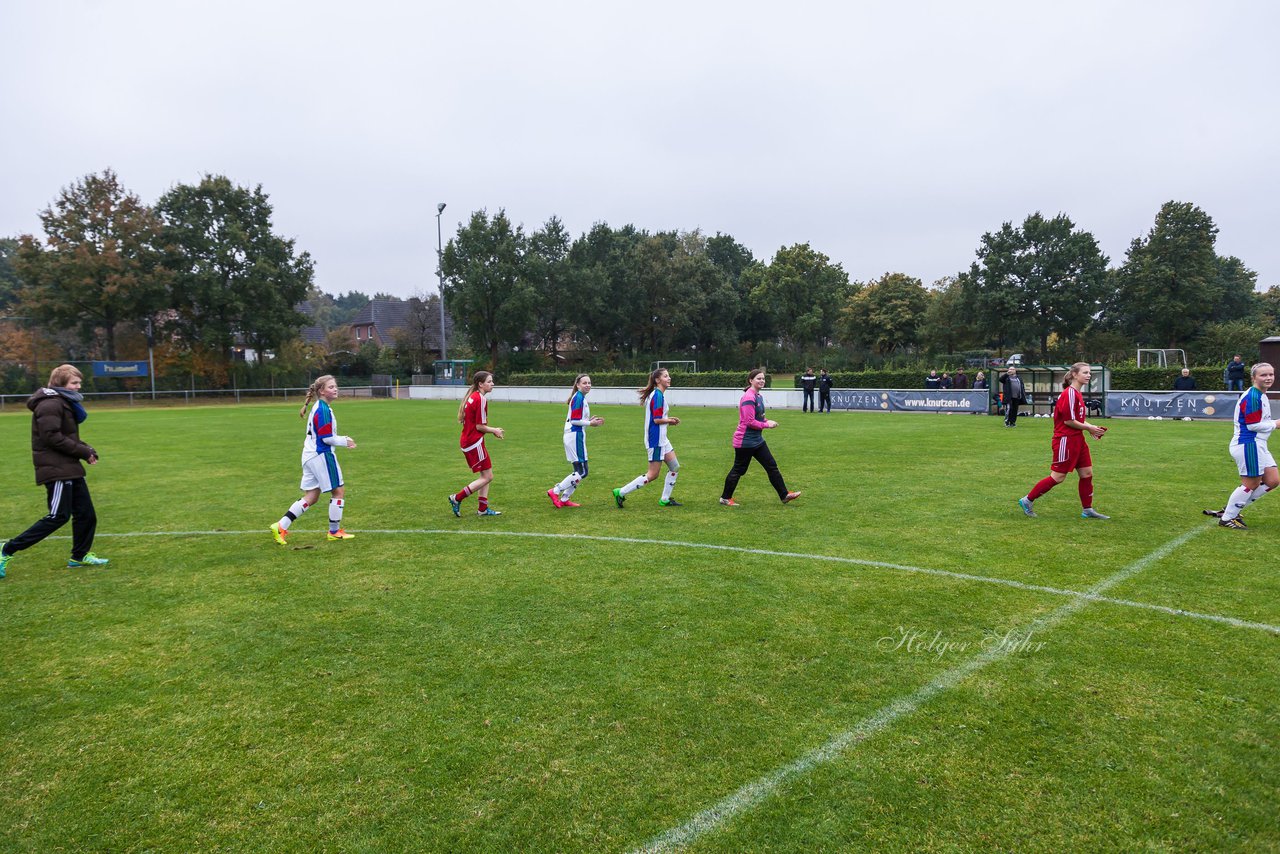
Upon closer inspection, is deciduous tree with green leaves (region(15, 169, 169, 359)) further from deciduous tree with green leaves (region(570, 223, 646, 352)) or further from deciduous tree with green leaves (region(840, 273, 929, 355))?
deciduous tree with green leaves (region(840, 273, 929, 355))

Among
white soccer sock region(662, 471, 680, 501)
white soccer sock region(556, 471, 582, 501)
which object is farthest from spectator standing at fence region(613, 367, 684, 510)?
white soccer sock region(556, 471, 582, 501)

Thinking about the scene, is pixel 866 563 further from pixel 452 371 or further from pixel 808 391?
pixel 452 371

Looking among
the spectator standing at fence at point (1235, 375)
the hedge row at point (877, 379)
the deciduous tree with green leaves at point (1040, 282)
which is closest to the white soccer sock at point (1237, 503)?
the spectator standing at fence at point (1235, 375)

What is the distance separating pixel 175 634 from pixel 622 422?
2081cm

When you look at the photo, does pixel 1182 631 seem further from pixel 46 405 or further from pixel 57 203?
pixel 57 203

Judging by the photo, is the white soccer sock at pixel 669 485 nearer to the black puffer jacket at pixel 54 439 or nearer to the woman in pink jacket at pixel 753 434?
the woman in pink jacket at pixel 753 434

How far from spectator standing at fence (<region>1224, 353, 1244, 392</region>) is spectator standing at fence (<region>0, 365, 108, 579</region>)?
99.3 feet

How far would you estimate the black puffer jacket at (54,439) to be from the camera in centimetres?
691

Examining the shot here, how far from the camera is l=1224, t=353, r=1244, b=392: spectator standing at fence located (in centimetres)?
2378

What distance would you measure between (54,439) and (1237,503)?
12.4 meters

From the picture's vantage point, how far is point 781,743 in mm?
3613

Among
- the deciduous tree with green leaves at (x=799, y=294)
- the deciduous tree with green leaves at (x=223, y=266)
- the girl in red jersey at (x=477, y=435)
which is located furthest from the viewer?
the deciduous tree with green leaves at (x=799, y=294)

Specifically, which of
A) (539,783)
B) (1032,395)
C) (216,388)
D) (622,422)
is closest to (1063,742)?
(539,783)

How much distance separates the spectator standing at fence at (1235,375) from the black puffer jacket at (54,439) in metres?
30.3
